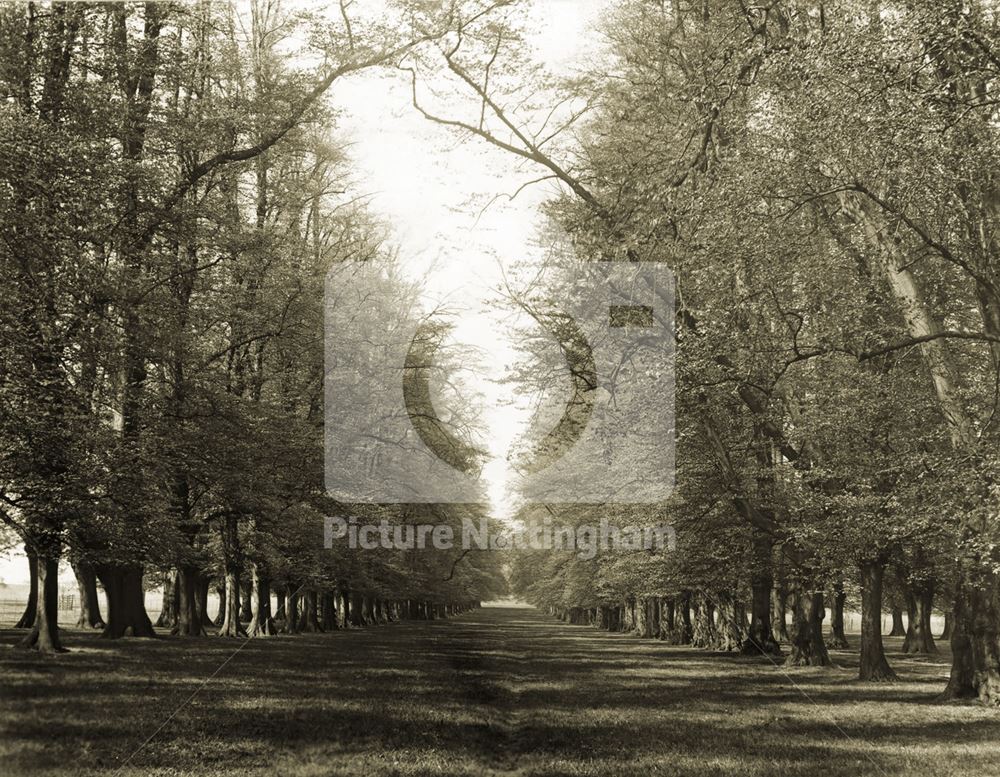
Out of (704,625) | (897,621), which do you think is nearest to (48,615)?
(704,625)

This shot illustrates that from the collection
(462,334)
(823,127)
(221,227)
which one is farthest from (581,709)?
(462,334)

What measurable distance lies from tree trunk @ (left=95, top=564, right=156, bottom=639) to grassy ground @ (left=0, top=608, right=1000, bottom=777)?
3.27 metres

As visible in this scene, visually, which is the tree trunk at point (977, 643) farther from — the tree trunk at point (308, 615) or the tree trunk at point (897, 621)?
the tree trunk at point (897, 621)

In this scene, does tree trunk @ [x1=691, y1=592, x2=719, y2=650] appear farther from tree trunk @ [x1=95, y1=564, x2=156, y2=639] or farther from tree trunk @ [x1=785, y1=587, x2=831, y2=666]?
tree trunk @ [x1=95, y1=564, x2=156, y2=639]

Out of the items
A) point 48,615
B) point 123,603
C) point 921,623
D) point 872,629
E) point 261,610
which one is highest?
point 48,615

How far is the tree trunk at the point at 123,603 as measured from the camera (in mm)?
29109

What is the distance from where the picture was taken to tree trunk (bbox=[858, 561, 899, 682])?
2738 cm

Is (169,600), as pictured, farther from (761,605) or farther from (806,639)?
(806,639)

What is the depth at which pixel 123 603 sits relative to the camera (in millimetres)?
30062

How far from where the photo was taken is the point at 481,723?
47.5 feet

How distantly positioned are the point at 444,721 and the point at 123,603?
19648 mm

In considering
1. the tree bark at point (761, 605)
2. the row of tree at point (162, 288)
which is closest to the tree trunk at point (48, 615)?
the row of tree at point (162, 288)

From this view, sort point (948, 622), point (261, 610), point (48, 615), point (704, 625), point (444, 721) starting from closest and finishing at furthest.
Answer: point (444, 721) < point (48, 615) < point (261, 610) < point (704, 625) < point (948, 622)

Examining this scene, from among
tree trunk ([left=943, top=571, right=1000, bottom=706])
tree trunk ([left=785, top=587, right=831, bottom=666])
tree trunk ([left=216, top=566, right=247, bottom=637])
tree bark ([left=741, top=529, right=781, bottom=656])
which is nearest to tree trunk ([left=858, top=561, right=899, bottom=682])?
tree bark ([left=741, top=529, right=781, bottom=656])
